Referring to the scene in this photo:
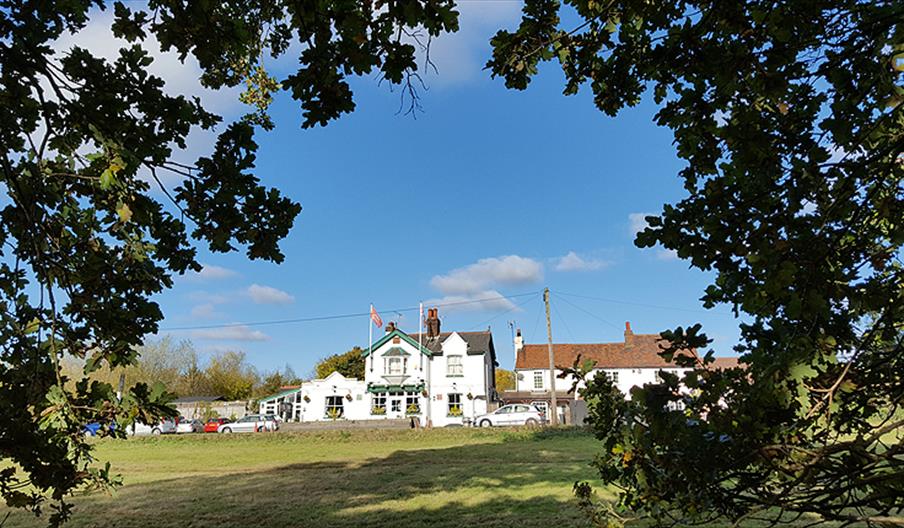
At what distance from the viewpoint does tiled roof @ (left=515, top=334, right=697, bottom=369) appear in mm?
44500

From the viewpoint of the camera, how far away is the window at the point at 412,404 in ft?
123

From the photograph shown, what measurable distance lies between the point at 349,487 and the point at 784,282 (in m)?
10.1

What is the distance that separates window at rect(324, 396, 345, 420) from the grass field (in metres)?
17.8

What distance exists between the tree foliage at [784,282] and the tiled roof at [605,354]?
42322mm

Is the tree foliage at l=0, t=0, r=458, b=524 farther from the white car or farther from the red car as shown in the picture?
the red car

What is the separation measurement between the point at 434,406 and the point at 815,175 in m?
37.5

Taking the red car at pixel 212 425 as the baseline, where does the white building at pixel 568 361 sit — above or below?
above

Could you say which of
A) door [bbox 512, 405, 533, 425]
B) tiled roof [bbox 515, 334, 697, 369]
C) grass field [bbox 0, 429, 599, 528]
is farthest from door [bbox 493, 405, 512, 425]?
tiled roof [bbox 515, 334, 697, 369]

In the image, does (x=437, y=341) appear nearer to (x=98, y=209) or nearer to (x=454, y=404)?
(x=454, y=404)

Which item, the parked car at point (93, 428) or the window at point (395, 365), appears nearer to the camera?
the parked car at point (93, 428)

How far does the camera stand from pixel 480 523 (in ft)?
22.0

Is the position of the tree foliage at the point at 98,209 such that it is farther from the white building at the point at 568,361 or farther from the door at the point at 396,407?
the white building at the point at 568,361

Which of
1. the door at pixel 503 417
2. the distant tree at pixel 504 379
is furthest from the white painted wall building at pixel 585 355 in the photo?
the distant tree at pixel 504 379

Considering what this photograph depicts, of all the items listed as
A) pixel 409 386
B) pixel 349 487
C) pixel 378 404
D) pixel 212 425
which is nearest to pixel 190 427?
pixel 212 425
